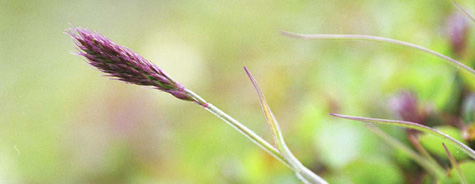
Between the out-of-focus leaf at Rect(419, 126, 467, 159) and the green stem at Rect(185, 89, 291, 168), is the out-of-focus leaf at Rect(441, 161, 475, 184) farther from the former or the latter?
the green stem at Rect(185, 89, 291, 168)

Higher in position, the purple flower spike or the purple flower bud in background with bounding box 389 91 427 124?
the purple flower spike

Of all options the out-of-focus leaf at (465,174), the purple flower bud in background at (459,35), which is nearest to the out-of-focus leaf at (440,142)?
the out-of-focus leaf at (465,174)

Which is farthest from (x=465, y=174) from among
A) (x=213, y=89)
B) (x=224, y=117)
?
(x=213, y=89)

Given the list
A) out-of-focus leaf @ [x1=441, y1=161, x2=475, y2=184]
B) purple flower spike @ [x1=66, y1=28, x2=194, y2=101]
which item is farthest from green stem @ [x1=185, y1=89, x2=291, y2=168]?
out-of-focus leaf @ [x1=441, y1=161, x2=475, y2=184]

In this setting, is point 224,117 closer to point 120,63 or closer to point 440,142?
point 120,63

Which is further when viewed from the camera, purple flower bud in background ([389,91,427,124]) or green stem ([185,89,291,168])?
purple flower bud in background ([389,91,427,124])
